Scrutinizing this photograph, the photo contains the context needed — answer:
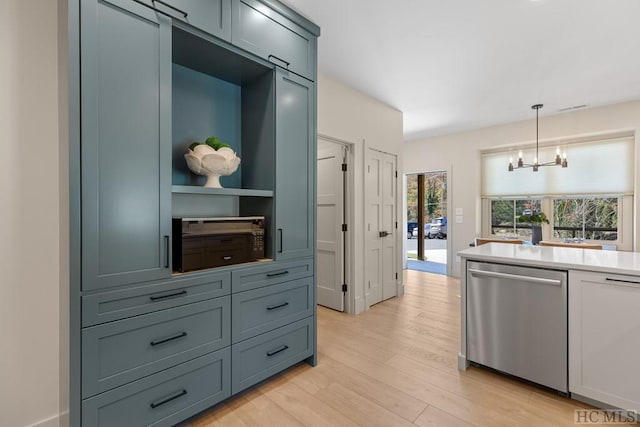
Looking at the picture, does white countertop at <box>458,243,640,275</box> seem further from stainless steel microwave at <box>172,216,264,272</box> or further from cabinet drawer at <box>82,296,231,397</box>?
cabinet drawer at <box>82,296,231,397</box>

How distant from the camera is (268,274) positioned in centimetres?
215

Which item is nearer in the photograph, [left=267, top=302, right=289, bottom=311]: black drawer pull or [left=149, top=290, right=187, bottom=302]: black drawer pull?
[left=149, top=290, right=187, bottom=302]: black drawer pull

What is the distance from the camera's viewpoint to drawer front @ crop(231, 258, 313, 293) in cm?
198

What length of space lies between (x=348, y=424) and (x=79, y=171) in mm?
1989

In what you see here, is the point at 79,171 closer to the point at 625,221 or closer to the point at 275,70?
the point at 275,70

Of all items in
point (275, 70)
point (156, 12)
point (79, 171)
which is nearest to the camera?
point (79, 171)

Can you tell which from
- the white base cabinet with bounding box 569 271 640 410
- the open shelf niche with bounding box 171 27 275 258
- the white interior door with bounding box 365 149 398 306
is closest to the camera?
the white base cabinet with bounding box 569 271 640 410

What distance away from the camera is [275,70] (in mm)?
2168

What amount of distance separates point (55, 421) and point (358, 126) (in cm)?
365

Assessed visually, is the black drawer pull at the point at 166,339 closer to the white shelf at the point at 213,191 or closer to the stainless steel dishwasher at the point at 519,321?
the white shelf at the point at 213,191

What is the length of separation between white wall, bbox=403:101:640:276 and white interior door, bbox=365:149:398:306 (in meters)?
1.98

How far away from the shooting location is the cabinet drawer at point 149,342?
141 cm

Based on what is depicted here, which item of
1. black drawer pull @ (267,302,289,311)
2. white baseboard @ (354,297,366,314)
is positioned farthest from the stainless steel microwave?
white baseboard @ (354,297,366,314)

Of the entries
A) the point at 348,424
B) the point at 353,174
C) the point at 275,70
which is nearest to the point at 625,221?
the point at 353,174
